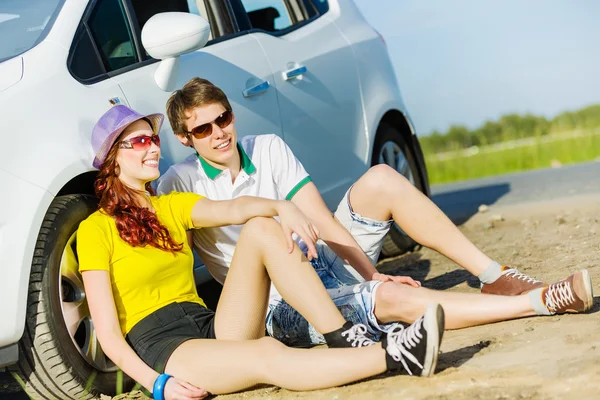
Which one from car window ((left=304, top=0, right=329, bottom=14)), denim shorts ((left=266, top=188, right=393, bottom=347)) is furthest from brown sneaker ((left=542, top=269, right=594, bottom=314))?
car window ((left=304, top=0, right=329, bottom=14))

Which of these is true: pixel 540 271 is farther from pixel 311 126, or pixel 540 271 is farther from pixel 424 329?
pixel 424 329

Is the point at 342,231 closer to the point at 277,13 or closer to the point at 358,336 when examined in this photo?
the point at 358,336

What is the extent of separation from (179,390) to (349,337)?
0.59m

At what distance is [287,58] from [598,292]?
1993mm

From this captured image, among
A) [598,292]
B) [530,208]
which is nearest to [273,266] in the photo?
[598,292]

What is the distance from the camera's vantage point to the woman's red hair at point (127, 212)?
3.50m

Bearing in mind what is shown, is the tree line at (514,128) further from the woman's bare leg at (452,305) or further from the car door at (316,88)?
the woman's bare leg at (452,305)

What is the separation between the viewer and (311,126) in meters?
5.09

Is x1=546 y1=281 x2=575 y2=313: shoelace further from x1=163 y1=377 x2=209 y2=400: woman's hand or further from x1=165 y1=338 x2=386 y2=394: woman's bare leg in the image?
x1=163 y1=377 x2=209 y2=400: woman's hand

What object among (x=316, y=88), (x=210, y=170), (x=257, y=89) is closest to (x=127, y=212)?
(x=210, y=170)

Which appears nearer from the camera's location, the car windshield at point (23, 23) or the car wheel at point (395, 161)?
the car windshield at point (23, 23)

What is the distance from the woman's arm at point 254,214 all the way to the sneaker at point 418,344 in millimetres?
420

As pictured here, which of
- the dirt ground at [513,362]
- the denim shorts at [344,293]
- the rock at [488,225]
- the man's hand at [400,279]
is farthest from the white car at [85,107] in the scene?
the rock at [488,225]

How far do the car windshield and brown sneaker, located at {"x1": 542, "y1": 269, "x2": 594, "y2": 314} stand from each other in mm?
2171
